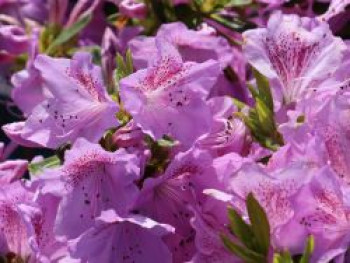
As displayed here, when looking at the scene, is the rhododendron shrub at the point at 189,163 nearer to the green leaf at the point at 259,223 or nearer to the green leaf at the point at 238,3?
the green leaf at the point at 259,223

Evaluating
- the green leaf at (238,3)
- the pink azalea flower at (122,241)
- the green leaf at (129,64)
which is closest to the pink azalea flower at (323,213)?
the pink azalea flower at (122,241)

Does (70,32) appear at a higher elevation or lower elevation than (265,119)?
lower

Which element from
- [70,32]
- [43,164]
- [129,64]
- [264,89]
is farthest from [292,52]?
[70,32]

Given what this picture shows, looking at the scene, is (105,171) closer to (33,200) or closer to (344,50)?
(33,200)

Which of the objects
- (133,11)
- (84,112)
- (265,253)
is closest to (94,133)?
(84,112)

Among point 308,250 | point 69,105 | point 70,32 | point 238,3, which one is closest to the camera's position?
point 308,250

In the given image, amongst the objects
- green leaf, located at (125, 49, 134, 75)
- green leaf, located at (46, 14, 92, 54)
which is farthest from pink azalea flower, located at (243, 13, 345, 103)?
green leaf, located at (46, 14, 92, 54)

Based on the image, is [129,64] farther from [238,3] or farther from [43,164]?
[238,3]
